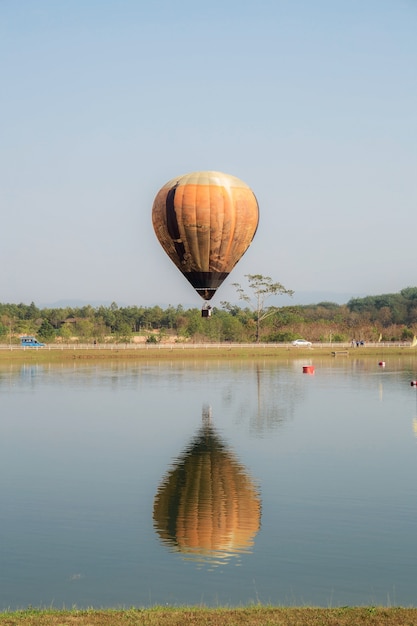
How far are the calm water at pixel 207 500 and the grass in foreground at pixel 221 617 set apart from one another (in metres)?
1.67

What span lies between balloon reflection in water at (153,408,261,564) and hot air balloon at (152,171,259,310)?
15.4m

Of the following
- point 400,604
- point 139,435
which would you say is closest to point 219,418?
point 139,435

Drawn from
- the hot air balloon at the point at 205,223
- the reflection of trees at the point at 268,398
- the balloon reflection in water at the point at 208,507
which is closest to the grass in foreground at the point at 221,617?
the balloon reflection in water at the point at 208,507

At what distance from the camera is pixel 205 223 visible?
169 feet


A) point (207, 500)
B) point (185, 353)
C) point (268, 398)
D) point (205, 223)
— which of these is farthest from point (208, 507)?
point (185, 353)

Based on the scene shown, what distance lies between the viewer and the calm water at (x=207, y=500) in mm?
21375

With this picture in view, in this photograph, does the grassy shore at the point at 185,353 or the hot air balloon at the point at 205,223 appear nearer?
the hot air balloon at the point at 205,223

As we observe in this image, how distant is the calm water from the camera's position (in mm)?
21375

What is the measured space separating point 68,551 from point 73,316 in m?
176

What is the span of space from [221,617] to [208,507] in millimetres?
12217

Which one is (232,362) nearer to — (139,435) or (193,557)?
(139,435)

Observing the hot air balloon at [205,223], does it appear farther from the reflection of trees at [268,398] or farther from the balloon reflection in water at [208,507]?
the balloon reflection in water at [208,507]

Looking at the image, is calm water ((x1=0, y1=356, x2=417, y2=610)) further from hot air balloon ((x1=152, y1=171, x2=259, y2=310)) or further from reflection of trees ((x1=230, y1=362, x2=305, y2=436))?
hot air balloon ((x1=152, y1=171, x2=259, y2=310))

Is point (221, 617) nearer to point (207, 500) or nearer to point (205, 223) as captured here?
point (207, 500)
